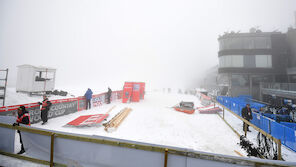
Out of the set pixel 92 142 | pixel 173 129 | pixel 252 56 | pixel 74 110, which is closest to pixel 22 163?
pixel 92 142

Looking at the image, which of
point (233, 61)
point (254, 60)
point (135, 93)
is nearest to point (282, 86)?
point (254, 60)

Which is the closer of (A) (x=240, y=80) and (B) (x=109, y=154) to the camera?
(B) (x=109, y=154)

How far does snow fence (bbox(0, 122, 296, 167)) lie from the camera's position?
2648mm

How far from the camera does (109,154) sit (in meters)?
3.14

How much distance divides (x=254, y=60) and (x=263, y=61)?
172 cm

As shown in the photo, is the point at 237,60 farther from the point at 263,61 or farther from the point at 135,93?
the point at 135,93

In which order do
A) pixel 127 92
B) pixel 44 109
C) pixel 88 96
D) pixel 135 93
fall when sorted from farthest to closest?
pixel 135 93, pixel 127 92, pixel 88 96, pixel 44 109

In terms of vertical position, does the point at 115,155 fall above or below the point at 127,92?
below

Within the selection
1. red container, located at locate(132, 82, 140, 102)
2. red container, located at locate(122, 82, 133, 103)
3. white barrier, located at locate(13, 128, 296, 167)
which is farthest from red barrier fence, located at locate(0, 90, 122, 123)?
white barrier, located at locate(13, 128, 296, 167)

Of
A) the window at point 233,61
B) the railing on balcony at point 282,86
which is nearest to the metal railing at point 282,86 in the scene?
the railing on balcony at point 282,86

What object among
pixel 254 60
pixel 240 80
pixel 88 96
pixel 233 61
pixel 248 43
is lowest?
pixel 88 96

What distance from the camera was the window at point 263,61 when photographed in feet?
83.4

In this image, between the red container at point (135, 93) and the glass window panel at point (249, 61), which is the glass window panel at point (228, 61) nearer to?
the glass window panel at point (249, 61)

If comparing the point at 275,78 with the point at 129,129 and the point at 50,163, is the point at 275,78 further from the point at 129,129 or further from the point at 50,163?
the point at 50,163
